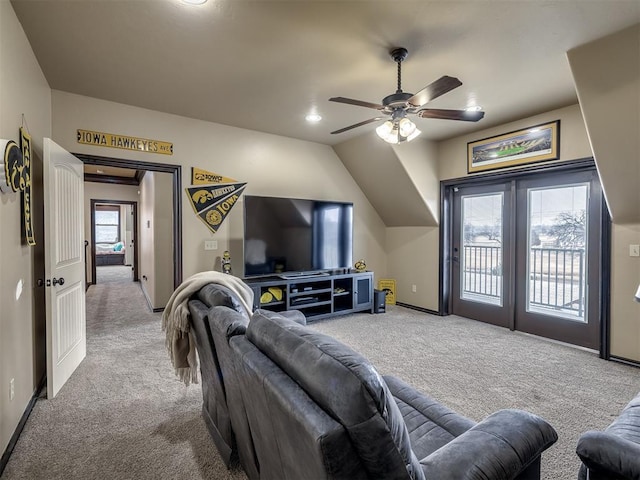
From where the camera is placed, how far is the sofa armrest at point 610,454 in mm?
1039

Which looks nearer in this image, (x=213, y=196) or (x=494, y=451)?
(x=494, y=451)

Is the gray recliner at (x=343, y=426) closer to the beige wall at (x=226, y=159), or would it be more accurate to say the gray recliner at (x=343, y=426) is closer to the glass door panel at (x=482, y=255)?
the beige wall at (x=226, y=159)

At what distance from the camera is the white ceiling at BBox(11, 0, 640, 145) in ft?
6.78

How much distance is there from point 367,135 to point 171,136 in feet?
8.30

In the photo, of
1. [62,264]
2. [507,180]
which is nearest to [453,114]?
[507,180]

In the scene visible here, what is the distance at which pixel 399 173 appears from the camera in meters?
4.77

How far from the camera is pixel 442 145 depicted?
494cm

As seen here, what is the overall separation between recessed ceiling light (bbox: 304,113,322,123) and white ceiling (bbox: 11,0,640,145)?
9.1 inches

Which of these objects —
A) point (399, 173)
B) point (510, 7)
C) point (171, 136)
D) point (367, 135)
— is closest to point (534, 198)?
point (399, 173)

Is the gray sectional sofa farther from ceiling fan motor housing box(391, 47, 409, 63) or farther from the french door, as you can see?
the french door

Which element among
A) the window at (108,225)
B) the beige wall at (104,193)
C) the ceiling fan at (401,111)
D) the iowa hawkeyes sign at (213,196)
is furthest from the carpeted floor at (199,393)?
the window at (108,225)

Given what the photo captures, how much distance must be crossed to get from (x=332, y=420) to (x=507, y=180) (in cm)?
438

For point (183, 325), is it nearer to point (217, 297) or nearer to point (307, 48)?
point (217, 297)

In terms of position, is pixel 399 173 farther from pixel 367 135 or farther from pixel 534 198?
pixel 534 198
